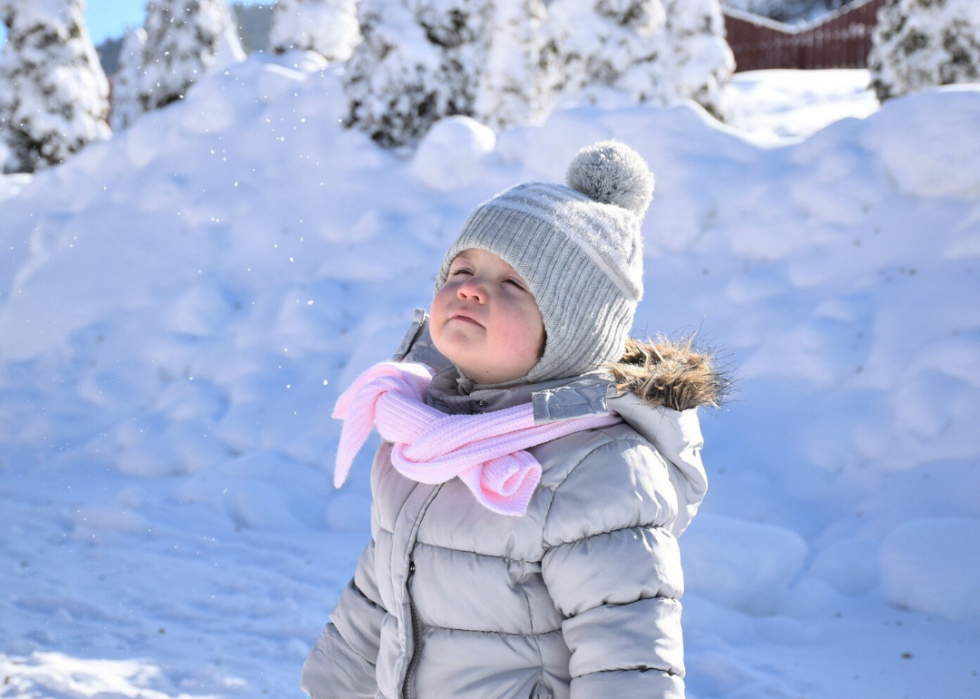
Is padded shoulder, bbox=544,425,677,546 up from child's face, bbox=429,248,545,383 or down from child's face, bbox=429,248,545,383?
down

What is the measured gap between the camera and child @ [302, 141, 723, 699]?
55.3 inches

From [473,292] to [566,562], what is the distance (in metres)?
0.51

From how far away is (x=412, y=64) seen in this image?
6.75 m

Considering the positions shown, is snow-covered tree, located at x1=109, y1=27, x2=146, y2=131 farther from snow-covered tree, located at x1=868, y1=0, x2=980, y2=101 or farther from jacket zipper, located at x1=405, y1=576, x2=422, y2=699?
jacket zipper, located at x1=405, y1=576, x2=422, y2=699

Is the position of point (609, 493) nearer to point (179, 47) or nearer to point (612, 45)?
point (612, 45)

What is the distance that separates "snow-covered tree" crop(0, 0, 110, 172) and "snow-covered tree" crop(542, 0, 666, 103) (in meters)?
6.86

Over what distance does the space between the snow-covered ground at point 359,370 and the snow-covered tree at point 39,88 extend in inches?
210

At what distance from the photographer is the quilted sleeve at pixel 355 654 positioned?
1.85 m

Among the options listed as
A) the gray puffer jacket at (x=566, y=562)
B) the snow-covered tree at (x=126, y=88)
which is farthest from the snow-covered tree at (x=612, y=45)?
the snow-covered tree at (x=126, y=88)

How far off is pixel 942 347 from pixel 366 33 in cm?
488

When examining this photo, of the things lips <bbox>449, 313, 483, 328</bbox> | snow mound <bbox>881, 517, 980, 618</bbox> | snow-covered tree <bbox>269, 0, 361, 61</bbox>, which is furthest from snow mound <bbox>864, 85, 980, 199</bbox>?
snow-covered tree <bbox>269, 0, 361, 61</bbox>

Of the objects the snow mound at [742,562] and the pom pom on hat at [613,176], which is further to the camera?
the snow mound at [742,562]

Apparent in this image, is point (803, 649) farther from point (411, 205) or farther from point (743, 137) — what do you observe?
point (411, 205)

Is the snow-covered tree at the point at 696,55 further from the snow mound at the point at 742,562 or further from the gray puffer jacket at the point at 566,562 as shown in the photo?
the gray puffer jacket at the point at 566,562
